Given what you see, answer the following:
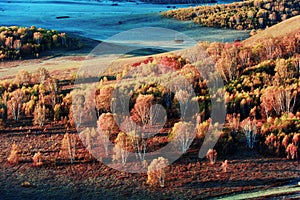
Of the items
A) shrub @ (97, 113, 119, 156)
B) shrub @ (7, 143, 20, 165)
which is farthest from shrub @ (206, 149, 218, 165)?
shrub @ (7, 143, 20, 165)

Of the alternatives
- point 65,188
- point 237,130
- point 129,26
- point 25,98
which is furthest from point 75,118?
point 129,26

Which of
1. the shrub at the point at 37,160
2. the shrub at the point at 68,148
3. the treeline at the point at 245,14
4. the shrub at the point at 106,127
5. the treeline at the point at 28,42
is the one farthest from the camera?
the treeline at the point at 245,14

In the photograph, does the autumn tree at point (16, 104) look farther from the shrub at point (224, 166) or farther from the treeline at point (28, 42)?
the treeline at point (28, 42)

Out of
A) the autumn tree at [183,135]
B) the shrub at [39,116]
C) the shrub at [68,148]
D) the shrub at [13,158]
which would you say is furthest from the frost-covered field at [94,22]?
the shrub at [13,158]

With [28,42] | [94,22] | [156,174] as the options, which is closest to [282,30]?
[28,42]

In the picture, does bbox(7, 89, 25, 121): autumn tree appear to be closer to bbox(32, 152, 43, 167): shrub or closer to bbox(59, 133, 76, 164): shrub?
bbox(59, 133, 76, 164): shrub

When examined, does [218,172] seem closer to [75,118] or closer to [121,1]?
[75,118]
